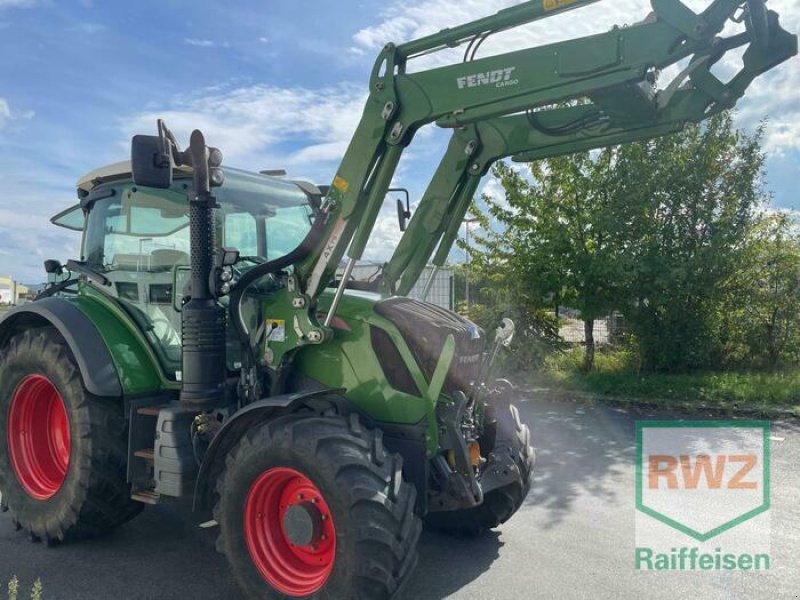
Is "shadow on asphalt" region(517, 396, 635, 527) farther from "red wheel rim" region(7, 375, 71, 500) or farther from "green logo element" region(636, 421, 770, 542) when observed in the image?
"red wheel rim" region(7, 375, 71, 500)

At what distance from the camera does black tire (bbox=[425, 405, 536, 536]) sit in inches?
174

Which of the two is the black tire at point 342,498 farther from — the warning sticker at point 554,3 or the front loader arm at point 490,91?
the warning sticker at point 554,3

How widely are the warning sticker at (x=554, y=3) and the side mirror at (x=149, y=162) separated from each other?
2166 mm

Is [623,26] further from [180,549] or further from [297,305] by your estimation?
[180,549]

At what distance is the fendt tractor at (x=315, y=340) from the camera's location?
10.7 ft

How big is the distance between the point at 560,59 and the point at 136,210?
3.16 m

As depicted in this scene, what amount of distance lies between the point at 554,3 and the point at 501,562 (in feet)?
10.4

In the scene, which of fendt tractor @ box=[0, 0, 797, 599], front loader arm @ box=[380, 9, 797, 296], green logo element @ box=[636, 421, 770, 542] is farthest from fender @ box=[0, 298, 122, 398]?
green logo element @ box=[636, 421, 770, 542]

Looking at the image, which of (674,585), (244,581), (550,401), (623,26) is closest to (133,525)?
(244,581)

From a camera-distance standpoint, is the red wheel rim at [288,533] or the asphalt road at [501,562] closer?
the red wheel rim at [288,533]

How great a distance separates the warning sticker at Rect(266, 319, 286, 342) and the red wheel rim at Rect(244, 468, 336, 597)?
84 cm

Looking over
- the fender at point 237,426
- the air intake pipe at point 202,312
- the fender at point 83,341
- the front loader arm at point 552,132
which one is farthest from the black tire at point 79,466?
the front loader arm at point 552,132

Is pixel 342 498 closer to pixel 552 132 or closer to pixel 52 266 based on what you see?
pixel 552 132

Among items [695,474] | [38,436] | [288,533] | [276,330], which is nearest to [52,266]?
[38,436]
